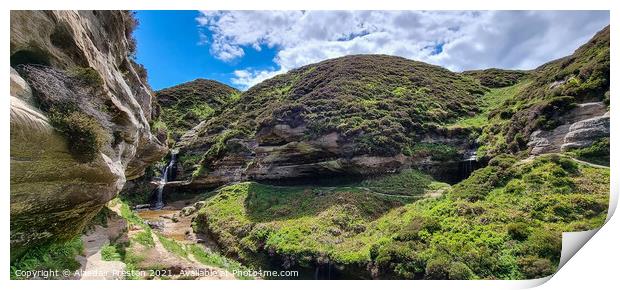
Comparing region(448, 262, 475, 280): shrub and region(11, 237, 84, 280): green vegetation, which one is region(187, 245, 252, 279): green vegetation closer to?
region(11, 237, 84, 280): green vegetation

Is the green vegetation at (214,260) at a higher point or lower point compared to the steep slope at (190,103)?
lower

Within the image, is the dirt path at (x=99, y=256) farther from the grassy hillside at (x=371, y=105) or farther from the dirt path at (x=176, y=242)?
the grassy hillside at (x=371, y=105)

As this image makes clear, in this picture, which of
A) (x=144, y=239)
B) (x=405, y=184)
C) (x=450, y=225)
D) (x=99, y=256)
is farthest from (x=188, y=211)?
(x=450, y=225)

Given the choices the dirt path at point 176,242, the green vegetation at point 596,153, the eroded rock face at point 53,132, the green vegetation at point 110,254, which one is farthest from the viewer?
the green vegetation at point 596,153

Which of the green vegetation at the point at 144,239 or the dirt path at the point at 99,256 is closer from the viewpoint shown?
the dirt path at the point at 99,256

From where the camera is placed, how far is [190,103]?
81.3 metres

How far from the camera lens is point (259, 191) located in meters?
32.0

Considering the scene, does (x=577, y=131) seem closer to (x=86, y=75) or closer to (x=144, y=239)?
(x=86, y=75)

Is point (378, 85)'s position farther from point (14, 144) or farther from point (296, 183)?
point (14, 144)

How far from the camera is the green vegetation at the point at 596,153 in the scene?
18078 mm

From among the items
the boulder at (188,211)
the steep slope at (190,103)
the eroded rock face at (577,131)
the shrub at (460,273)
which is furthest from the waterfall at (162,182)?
the eroded rock face at (577,131)

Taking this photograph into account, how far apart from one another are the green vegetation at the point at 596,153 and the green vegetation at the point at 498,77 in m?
38.8

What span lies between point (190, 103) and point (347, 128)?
58.6m

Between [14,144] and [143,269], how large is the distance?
24.4 ft
